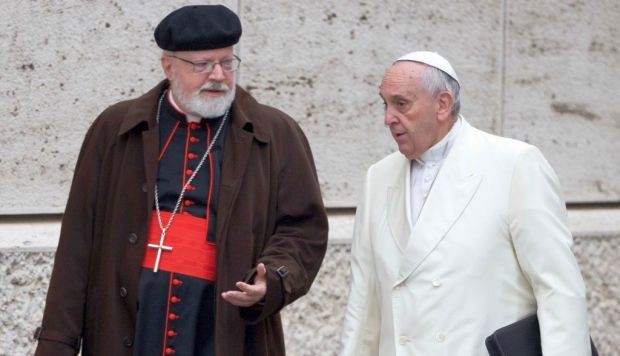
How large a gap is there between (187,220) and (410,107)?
804 mm

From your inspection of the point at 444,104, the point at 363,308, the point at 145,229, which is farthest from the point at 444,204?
the point at 145,229

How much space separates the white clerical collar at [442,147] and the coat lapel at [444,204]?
3cm

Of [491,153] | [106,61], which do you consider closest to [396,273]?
[491,153]

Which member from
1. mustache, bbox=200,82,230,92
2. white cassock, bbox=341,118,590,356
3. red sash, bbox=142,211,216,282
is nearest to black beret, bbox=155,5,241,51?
mustache, bbox=200,82,230,92

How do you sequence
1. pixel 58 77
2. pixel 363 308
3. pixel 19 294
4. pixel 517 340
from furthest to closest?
1. pixel 58 77
2. pixel 19 294
3. pixel 363 308
4. pixel 517 340

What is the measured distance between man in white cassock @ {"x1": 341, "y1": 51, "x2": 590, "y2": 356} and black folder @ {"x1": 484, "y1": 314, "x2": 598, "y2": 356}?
5 cm

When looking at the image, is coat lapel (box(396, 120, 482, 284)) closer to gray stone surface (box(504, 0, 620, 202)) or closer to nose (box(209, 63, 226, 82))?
nose (box(209, 63, 226, 82))

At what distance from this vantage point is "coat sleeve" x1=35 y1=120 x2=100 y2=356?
4.54m

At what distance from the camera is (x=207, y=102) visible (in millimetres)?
4582

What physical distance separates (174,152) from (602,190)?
112 inches

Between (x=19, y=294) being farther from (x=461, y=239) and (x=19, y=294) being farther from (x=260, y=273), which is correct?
(x=461, y=239)

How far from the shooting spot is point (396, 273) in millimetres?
4258

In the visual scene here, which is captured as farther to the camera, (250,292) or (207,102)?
(207,102)

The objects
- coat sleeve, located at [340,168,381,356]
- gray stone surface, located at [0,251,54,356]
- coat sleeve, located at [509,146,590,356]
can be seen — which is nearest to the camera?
coat sleeve, located at [509,146,590,356]
